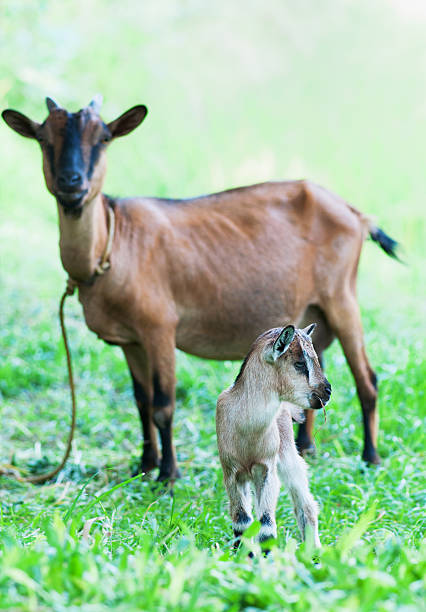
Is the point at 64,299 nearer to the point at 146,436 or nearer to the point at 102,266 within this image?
the point at 102,266

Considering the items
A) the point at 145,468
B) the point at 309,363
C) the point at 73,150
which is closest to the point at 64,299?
the point at 73,150

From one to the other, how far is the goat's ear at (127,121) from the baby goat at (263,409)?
211cm

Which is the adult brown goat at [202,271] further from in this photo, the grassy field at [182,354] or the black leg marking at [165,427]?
the grassy field at [182,354]

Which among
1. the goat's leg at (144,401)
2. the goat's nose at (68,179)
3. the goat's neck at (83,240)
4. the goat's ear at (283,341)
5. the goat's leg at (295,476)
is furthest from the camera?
the goat's leg at (144,401)

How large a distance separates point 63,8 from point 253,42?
7653 millimetres

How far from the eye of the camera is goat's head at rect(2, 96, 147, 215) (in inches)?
167

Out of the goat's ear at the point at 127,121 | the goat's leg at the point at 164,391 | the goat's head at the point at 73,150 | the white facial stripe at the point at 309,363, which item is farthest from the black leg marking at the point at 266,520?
the goat's ear at the point at 127,121

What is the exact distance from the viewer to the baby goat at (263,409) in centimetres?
285

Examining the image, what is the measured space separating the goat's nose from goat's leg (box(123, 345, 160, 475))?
4.20 feet

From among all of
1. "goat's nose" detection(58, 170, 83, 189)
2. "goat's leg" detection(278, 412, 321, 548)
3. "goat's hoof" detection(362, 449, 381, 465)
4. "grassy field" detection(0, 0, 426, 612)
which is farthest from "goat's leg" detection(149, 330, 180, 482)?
"goat's leg" detection(278, 412, 321, 548)

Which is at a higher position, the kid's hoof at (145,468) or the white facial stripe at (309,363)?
the white facial stripe at (309,363)

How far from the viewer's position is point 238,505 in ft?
9.87

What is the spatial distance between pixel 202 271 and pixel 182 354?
231cm

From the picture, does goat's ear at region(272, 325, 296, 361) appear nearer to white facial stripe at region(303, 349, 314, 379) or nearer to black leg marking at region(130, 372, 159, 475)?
white facial stripe at region(303, 349, 314, 379)
